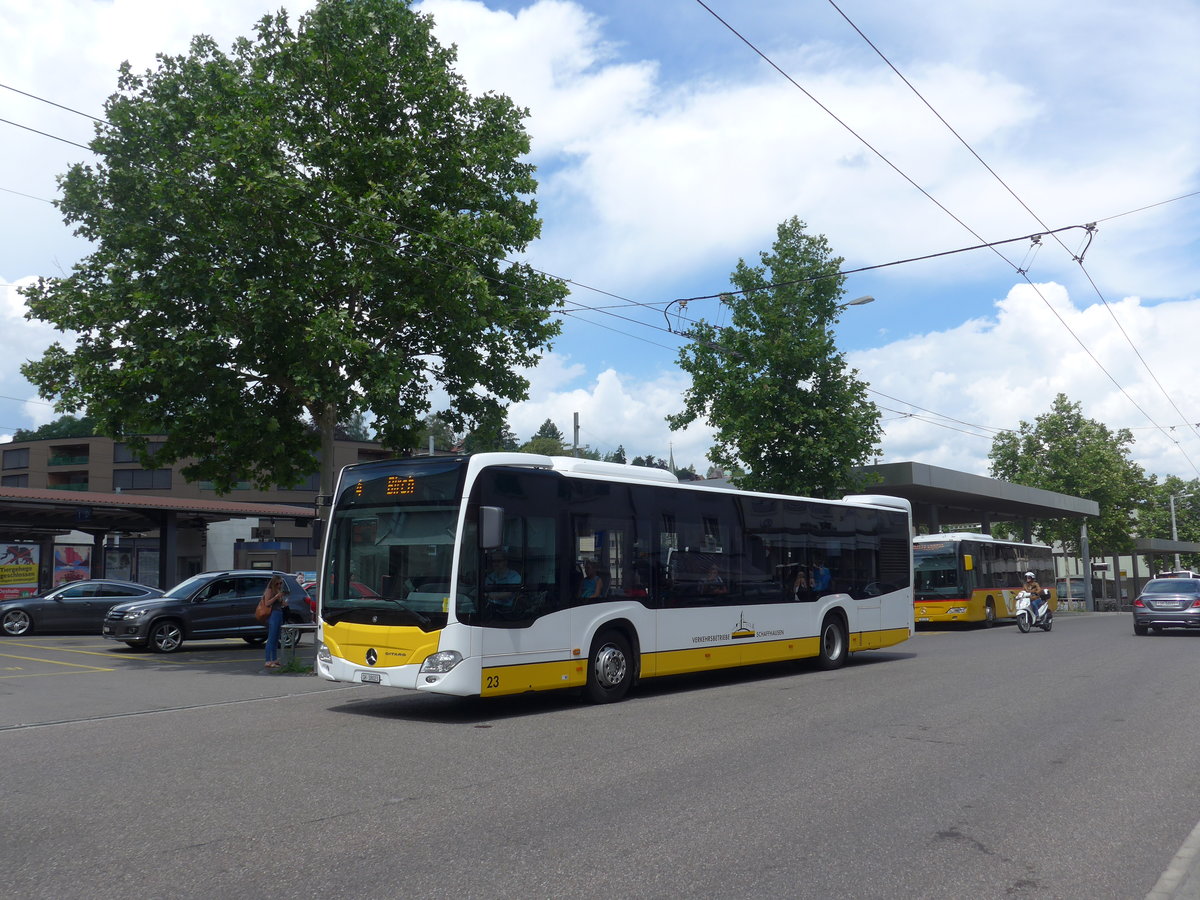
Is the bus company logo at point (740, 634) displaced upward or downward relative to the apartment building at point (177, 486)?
downward

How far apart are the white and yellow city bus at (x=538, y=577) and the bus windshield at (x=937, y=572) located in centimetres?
1802

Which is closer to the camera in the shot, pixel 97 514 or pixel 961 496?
pixel 97 514

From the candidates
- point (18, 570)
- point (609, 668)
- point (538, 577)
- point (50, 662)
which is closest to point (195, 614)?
point (50, 662)

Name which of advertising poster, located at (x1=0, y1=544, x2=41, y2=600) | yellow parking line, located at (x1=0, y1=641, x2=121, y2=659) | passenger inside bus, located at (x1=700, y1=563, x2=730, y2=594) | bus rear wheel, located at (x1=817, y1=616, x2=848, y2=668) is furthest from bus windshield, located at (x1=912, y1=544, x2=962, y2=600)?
advertising poster, located at (x1=0, y1=544, x2=41, y2=600)

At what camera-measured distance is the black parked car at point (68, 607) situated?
81.0 feet

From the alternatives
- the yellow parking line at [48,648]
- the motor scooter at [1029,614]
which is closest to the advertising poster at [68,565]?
the yellow parking line at [48,648]

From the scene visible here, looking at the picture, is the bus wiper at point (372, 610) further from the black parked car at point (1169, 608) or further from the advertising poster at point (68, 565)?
the advertising poster at point (68, 565)

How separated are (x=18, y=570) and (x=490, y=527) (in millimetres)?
24898

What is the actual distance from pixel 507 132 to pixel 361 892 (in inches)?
675

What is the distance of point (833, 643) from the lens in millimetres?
17516

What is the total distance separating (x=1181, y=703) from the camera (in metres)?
12.3

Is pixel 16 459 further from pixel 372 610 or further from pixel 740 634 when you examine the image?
pixel 372 610

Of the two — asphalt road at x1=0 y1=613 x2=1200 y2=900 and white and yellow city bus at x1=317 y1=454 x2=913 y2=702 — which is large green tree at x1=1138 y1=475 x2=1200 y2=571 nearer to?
white and yellow city bus at x1=317 y1=454 x2=913 y2=702

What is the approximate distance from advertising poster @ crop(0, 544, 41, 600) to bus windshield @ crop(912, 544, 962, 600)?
87.1 ft
